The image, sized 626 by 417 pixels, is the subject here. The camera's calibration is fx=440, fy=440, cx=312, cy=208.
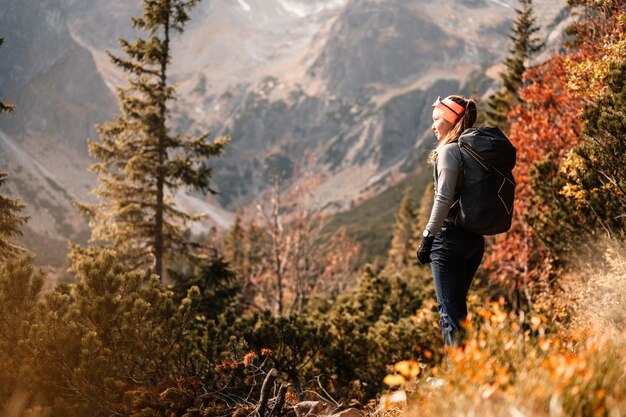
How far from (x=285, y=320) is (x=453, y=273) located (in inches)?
167

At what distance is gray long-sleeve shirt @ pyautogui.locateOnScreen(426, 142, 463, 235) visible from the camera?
150 inches

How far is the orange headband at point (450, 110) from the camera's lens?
413 centimetres

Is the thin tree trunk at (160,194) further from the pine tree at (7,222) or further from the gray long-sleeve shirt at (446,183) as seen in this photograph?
the gray long-sleeve shirt at (446,183)

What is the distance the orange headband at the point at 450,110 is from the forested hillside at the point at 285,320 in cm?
177

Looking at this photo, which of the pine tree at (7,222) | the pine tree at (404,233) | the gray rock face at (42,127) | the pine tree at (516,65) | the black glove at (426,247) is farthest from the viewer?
the gray rock face at (42,127)

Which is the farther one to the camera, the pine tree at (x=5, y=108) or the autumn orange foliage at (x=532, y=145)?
the autumn orange foliage at (x=532, y=145)

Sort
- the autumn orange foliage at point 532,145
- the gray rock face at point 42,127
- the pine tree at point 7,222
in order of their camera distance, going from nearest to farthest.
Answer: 1. the pine tree at point 7,222
2. the autumn orange foliage at point 532,145
3. the gray rock face at point 42,127

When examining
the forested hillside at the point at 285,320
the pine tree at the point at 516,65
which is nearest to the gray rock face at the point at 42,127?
the forested hillside at the point at 285,320

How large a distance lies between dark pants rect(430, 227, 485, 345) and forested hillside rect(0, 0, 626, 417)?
0.89ft

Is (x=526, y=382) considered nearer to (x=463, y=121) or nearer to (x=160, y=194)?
(x=463, y=121)

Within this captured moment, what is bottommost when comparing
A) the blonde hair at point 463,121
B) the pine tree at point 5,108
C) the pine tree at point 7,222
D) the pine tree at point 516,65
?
the pine tree at point 516,65

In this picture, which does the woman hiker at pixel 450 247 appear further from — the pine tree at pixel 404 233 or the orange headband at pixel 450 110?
the pine tree at pixel 404 233

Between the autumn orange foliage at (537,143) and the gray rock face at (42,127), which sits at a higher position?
the gray rock face at (42,127)

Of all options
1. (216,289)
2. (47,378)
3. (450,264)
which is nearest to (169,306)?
(47,378)
